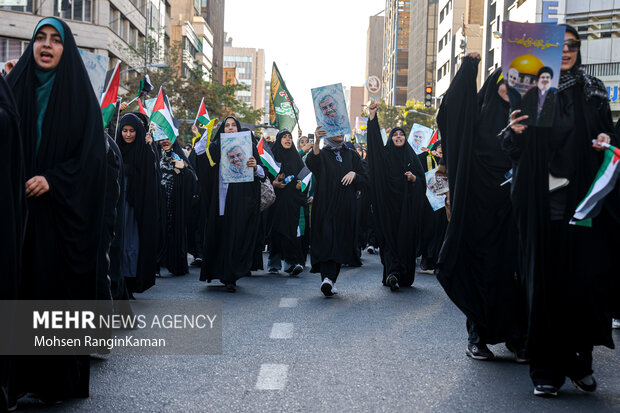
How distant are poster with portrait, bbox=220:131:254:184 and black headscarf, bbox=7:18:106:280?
527 cm

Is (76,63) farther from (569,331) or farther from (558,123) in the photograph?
(569,331)

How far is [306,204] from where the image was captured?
13.3 metres

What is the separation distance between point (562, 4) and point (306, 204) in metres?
32.6

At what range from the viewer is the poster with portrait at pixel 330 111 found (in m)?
9.28

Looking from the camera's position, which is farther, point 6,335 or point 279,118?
point 279,118

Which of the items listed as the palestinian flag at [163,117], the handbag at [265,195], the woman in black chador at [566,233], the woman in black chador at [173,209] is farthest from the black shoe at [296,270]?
the woman in black chador at [566,233]

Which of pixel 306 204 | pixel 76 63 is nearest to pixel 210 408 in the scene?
pixel 76 63

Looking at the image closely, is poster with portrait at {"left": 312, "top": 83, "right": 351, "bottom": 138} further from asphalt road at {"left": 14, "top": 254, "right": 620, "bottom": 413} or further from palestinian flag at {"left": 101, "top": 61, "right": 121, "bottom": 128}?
palestinian flag at {"left": 101, "top": 61, "right": 121, "bottom": 128}

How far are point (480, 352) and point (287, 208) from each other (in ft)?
23.5

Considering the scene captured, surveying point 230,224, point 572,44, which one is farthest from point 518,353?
point 230,224

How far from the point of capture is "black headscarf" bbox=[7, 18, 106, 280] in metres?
4.55

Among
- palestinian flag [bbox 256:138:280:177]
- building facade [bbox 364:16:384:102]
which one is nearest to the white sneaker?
palestinian flag [bbox 256:138:280:177]

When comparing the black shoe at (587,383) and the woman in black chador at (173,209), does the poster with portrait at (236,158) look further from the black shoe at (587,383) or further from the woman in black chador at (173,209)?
the black shoe at (587,383)

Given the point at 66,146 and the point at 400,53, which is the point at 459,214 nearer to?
the point at 66,146
